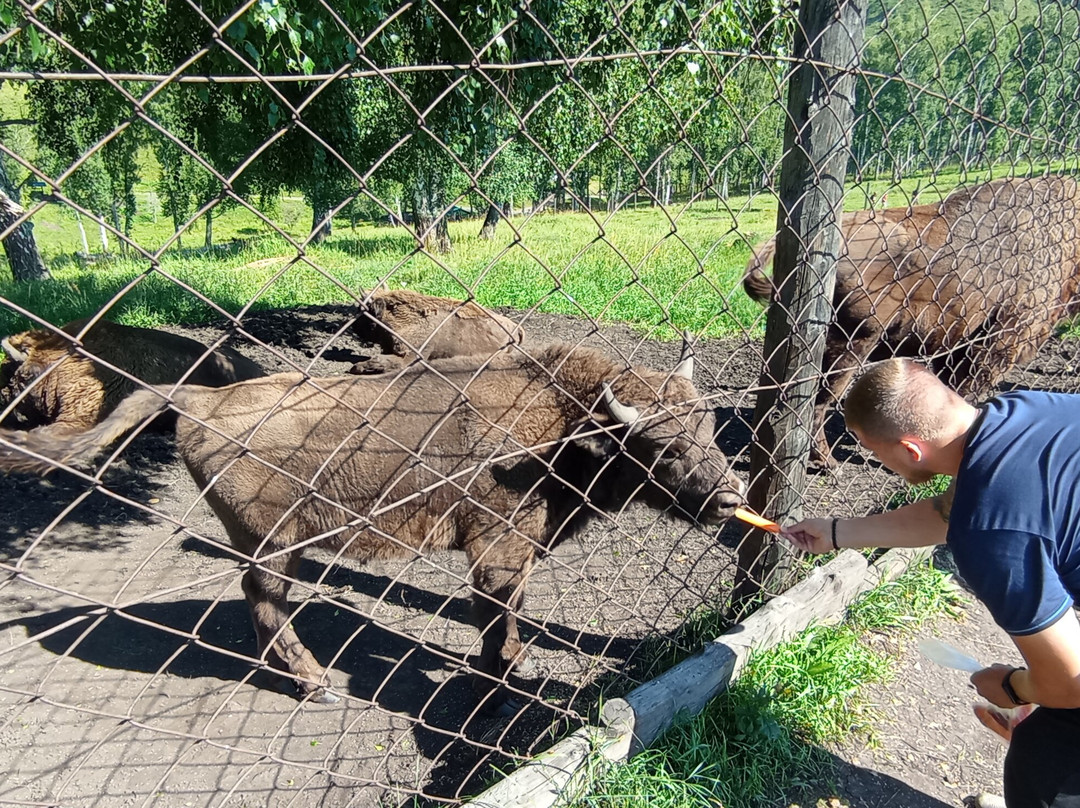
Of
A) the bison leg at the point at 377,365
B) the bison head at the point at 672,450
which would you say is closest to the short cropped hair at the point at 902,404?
the bison head at the point at 672,450

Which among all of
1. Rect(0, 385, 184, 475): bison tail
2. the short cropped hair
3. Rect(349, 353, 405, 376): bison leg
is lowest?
Rect(349, 353, 405, 376): bison leg

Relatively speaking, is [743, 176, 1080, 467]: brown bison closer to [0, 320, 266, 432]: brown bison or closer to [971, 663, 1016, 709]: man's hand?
[971, 663, 1016, 709]: man's hand

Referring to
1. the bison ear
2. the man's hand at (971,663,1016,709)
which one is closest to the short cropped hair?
the man's hand at (971,663,1016,709)

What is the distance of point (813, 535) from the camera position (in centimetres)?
260

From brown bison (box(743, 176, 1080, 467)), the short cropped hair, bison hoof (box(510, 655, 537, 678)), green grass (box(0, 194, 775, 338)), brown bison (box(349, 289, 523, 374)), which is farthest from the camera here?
green grass (box(0, 194, 775, 338))

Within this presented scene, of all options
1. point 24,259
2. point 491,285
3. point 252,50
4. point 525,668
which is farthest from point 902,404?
point 24,259

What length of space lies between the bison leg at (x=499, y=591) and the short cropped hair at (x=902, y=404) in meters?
1.81

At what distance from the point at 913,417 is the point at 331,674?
10.7 ft

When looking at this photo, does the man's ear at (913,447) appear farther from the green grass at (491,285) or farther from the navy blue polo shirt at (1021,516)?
the green grass at (491,285)

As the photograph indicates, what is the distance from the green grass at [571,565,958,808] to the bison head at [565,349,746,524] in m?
0.77

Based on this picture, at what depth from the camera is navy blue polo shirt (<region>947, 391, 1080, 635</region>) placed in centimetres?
175

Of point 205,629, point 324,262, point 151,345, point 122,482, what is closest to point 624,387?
point 205,629

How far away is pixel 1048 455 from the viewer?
187 cm

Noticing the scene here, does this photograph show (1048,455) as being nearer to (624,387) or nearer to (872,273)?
(624,387)
